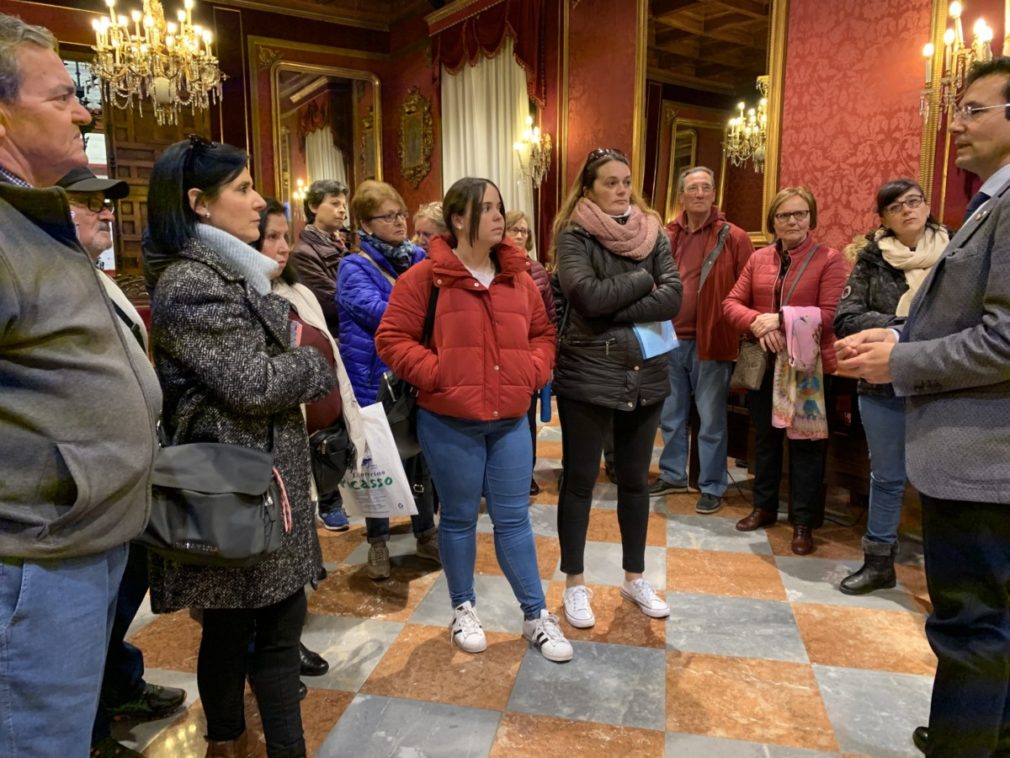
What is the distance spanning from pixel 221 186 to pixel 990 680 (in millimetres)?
1838

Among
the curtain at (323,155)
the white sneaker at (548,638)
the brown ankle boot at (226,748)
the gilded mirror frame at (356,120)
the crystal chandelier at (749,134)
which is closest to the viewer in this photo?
the brown ankle boot at (226,748)

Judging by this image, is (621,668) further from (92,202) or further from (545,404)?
(545,404)

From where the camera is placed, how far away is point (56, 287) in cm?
94

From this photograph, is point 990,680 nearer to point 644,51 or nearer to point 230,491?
point 230,491

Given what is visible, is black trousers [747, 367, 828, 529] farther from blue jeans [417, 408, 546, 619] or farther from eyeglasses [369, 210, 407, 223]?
eyeglasses [369, 210, 407, 223]

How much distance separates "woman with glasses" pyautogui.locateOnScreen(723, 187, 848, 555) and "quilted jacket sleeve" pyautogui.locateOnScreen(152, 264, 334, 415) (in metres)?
2.28

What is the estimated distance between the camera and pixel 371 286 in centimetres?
265

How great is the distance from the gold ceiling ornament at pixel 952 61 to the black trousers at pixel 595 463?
2511 millimetres

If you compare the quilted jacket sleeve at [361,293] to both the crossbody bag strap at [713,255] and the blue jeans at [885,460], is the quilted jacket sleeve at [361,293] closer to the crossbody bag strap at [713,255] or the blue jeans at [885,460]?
the crossbody bag strap at [713,255]

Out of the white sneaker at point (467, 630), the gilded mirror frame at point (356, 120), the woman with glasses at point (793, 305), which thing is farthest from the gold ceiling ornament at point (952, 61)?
the gilded mirror frame at point (356, 120)

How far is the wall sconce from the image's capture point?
6.32 meters

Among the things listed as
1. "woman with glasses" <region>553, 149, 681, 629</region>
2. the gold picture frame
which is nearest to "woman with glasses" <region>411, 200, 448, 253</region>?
"woman with glasses" <region>553, 149, 681, 629</region>

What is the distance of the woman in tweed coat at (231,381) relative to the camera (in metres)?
1.34

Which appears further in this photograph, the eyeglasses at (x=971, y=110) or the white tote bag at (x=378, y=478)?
the white tote bag at (x=378, y=478)
